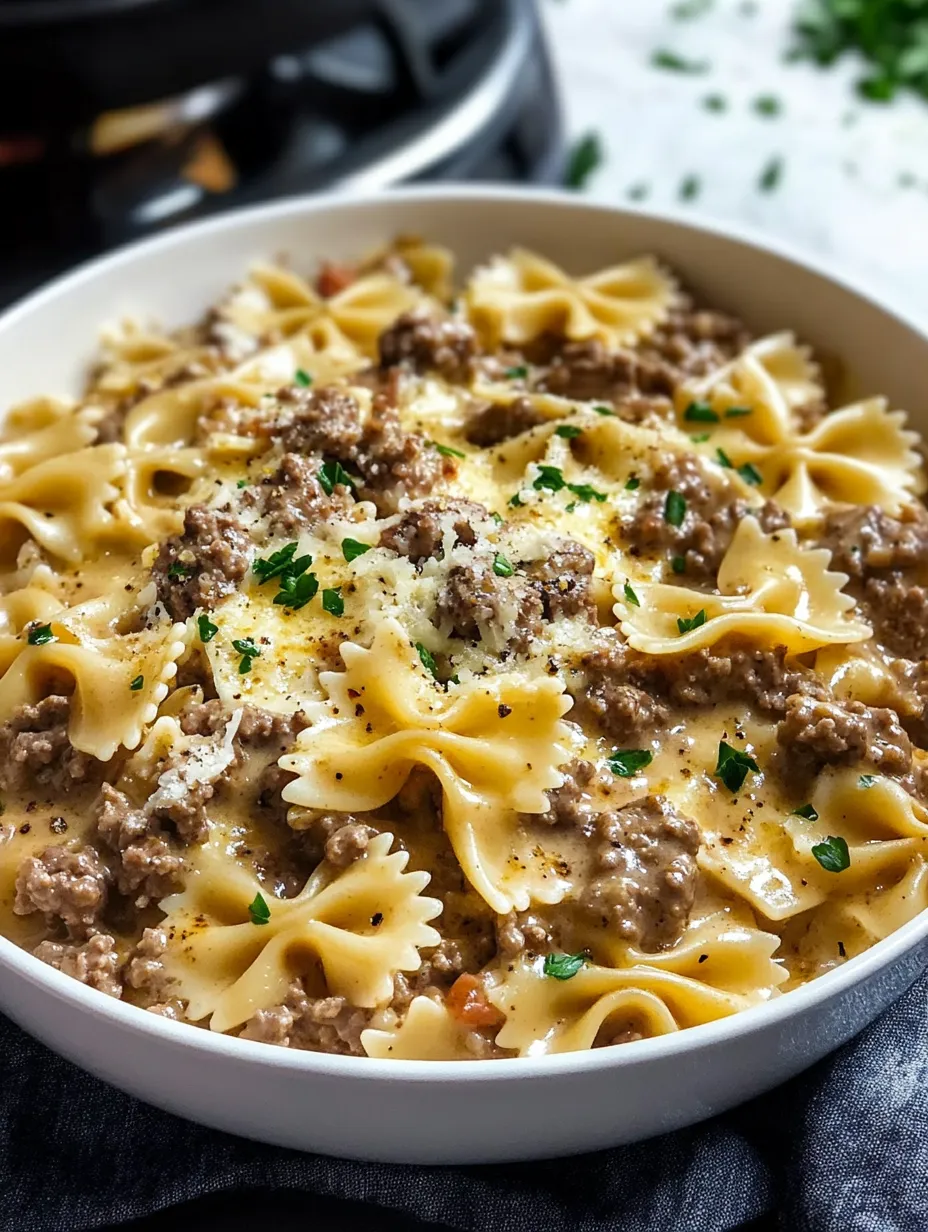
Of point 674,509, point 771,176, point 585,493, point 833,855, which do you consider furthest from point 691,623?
point 771,176

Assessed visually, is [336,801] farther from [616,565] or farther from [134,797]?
[616,565]

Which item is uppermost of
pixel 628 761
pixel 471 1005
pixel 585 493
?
pixel 585 493

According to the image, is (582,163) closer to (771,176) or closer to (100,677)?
(771,176)

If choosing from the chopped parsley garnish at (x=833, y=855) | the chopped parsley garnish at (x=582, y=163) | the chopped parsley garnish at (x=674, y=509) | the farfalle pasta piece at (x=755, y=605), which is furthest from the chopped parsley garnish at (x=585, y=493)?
the chopped parsley garnish at (x=582, y=163)

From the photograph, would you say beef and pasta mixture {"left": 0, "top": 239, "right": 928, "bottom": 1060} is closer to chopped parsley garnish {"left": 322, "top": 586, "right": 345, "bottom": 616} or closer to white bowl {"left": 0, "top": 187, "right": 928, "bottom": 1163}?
chopped parsley garnish {"left": 322, "top": 586, "right": 345, "bottom": 616}

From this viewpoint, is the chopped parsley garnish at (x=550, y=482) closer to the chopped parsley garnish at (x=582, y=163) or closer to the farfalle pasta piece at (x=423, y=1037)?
the farfalle pasta piece at (x=423, y=1037)

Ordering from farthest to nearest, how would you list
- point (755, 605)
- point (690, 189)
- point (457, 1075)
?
1. point (690, 189)
2. point (755, 605)
3. point (457, 1075)
